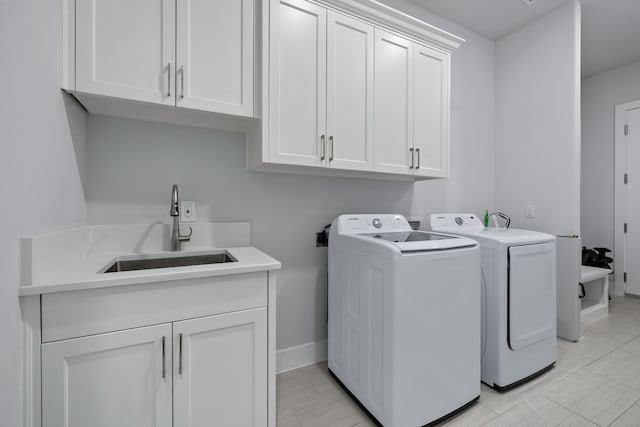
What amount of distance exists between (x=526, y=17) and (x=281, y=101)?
2.61 meters

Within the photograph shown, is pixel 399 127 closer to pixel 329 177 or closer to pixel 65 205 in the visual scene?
pixel 329 177

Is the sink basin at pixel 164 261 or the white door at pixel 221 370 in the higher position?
the sink basin at pixel 164 261

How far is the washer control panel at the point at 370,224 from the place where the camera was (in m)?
1.75

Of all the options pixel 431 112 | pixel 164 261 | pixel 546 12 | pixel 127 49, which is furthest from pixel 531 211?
pixel 127 49

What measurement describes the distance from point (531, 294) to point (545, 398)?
1.85 ft

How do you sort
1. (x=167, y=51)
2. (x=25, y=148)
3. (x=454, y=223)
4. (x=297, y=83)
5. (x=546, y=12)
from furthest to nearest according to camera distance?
(x=546, y=12) < (x=454, y=223) < (x=297, y=83) < (x=167, y=51) < (x=25, y=148)

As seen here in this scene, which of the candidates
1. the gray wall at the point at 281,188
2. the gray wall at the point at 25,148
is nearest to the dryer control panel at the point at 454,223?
the gray wall at the point at 281,188

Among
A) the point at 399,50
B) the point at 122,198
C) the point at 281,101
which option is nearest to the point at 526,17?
the point at 399,50

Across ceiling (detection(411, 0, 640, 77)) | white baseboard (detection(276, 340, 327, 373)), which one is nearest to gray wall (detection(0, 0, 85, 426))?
white baseboard (detection(276, 340, 327, 373))

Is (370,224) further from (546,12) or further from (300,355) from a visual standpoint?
(546,12)

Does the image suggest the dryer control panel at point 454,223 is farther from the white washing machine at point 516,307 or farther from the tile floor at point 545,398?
the tile floor at point 545,398

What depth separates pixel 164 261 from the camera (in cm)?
144

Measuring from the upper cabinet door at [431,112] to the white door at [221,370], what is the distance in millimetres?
1443

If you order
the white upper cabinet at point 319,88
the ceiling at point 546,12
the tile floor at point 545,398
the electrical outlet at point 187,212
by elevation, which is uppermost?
the ceiling at point 546,12
